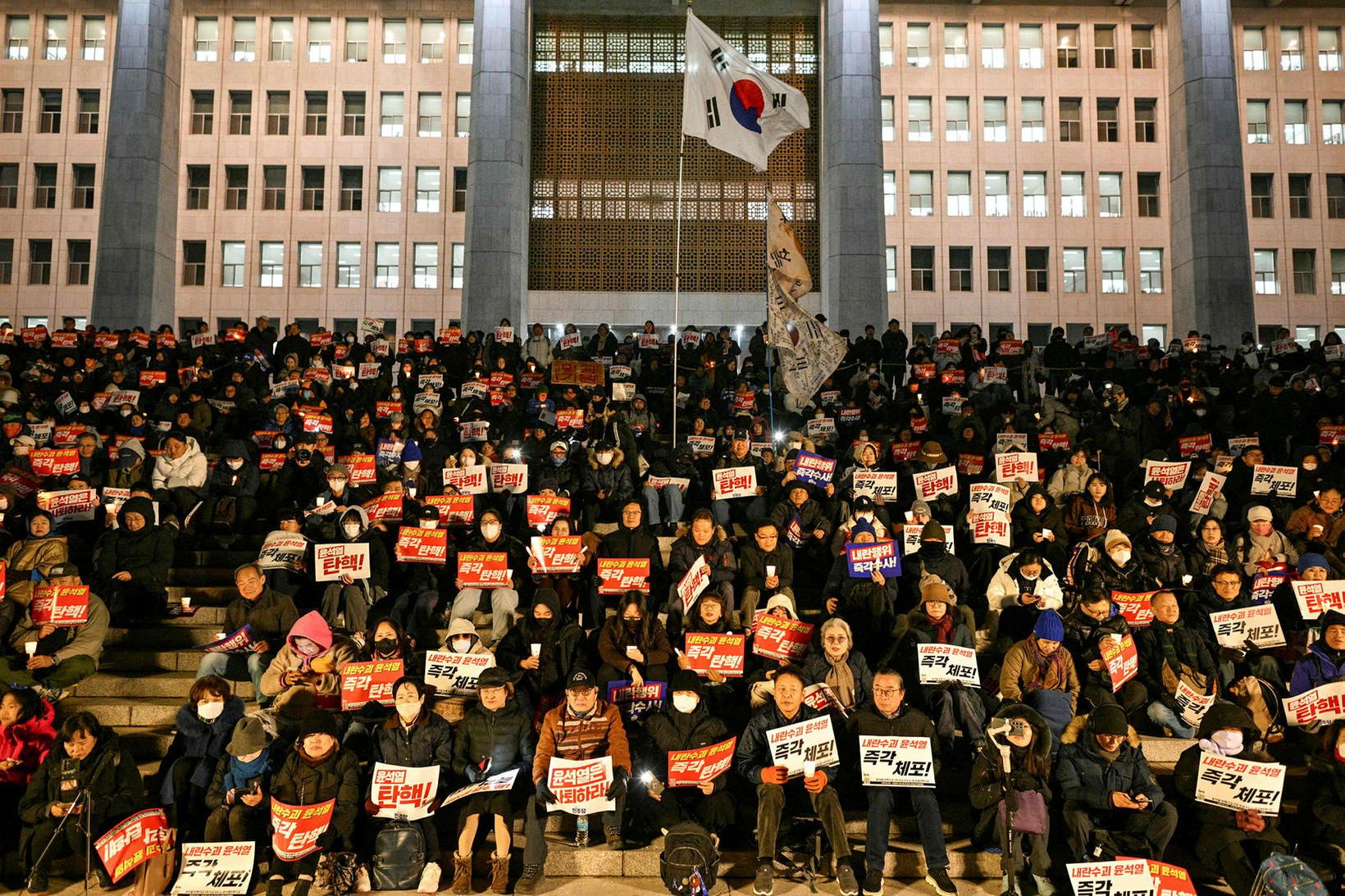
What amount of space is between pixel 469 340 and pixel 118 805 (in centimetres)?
1498

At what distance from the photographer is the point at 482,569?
11.5 meters

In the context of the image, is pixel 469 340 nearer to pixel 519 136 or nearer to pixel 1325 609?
pixel 519 136

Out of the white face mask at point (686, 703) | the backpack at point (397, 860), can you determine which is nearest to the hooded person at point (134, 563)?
the backpack at point (397, 860)

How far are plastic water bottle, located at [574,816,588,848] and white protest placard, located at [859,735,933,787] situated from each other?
2.15 metres

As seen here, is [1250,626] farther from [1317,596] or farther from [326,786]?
[326,786]

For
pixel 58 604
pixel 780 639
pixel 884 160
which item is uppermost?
pixel 884 160

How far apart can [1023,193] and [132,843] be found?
3804 centimetres

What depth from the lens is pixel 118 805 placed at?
8.56m

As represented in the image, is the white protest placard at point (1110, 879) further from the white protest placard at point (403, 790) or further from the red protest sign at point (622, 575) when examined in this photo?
the red protest sign at point (622, 575)

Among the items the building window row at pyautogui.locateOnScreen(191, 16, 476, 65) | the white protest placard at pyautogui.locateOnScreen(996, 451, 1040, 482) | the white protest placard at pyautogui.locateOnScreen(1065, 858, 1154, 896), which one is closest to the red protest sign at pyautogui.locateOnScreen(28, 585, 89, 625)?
the white protest placard at pyautogui.locateOnScreen(1065, 858, 1154, 896)

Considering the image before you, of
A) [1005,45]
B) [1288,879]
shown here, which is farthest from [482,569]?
[1005,45]

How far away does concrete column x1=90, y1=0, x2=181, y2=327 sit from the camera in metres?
30.0

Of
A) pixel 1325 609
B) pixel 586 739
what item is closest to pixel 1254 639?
pixel 1325 609

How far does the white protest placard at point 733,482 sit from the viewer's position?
14.2m
